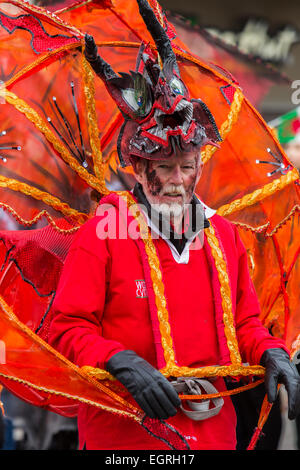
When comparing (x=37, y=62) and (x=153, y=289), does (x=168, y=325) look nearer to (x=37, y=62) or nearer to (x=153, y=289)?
(x=153, y=289)

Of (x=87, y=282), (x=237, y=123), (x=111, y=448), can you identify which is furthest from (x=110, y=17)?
(x=111, y=448)

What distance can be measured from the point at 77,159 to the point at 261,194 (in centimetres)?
68

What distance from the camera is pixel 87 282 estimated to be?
5.79 feet

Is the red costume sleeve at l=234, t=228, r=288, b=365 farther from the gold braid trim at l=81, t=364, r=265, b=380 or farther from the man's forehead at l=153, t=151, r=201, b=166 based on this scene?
the man's forehead at l=153, t=151, r=201, b=166

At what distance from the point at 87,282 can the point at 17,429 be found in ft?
4.22

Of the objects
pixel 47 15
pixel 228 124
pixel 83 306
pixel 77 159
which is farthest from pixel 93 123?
pixel 83 306

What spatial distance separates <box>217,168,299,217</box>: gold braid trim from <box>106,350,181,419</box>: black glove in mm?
919

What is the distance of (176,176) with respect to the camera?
184 cm

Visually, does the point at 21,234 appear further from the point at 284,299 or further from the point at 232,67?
the point at 232,67

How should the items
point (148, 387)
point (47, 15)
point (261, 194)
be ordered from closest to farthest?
point (148, 387) < point (47, 15) < point (261, 194)

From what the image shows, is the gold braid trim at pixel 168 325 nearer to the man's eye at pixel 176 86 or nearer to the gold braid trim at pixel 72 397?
the gold braid trim at pixel 72 397

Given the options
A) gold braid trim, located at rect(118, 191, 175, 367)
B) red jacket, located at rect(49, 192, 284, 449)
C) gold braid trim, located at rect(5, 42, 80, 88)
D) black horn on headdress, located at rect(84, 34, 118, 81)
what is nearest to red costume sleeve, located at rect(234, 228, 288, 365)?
red jacket, located at rect(49, 192, 284, 449)

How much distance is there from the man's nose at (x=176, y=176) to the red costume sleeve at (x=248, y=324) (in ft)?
1.06
